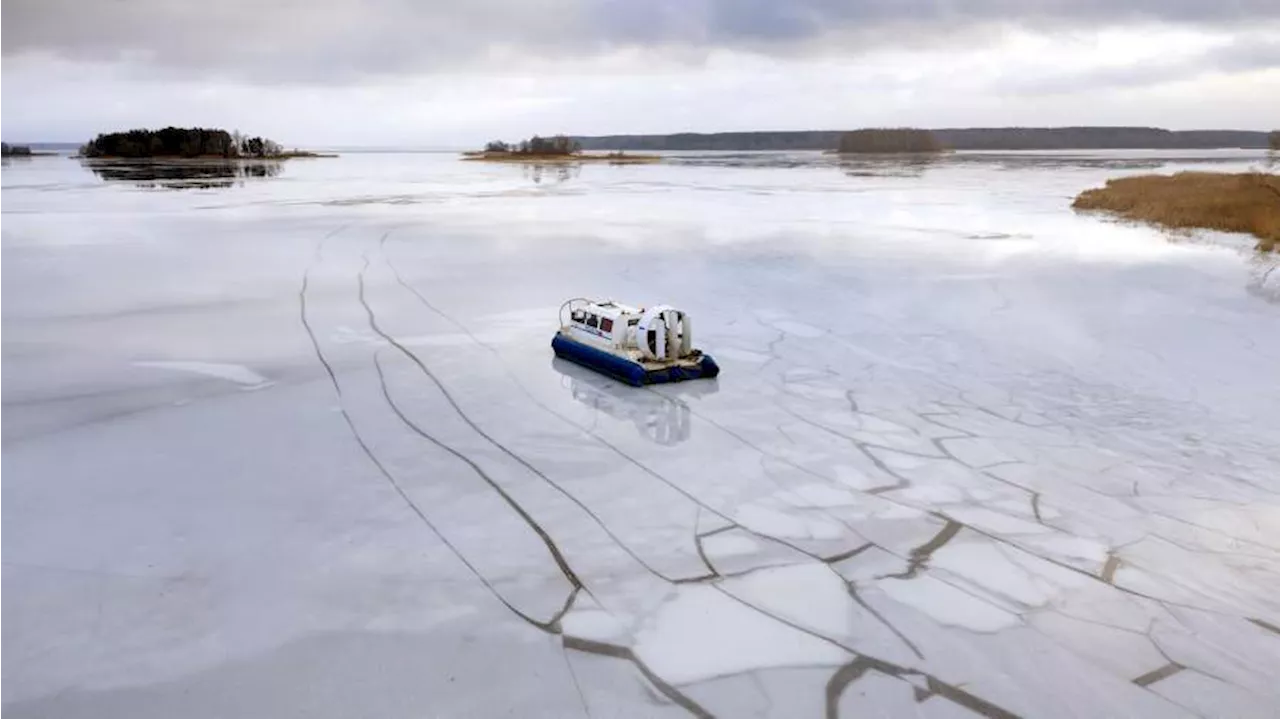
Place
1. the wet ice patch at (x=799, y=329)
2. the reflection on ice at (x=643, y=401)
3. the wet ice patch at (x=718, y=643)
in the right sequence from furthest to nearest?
the wet ice patch at (x=799, y=329)
the reflection on ice at (x=643, y=401)
the wet ice patch at (x=718, y=643)

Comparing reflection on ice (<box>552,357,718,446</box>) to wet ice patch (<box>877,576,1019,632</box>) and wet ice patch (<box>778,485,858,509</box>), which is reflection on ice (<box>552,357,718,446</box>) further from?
wet ice patch (<box>877,576,1019,632</box>)

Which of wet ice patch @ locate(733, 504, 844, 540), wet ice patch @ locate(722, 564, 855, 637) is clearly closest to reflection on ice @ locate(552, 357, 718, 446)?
wet ice patch @ locate(733, 504, 844, 540)

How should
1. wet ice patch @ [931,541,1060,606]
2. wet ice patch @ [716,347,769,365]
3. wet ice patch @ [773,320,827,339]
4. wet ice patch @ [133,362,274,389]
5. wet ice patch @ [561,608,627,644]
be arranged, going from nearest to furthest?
wet ice patch @ [561,608,627,644] < wet ice patch @ [931,541,1060,606] < wet ice patch @ [133,362,274,389] < wet ice patch @ [716,347,769,365] < wet ice patch @ [773,320,827,339]

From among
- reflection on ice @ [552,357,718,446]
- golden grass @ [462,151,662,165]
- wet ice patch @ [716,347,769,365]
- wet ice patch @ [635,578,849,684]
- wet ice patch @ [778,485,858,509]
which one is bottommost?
wet ice patch @ [635,578,849,684]

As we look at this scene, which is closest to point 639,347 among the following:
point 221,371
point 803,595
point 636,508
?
point 636,508

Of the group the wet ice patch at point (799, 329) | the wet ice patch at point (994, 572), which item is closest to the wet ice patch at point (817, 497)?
the wet ice patch at point (994, 572)

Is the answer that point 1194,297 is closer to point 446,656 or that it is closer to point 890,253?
point 890,253

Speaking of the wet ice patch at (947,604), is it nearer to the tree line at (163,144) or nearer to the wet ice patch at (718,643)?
the wet ice patch at (718,643)
